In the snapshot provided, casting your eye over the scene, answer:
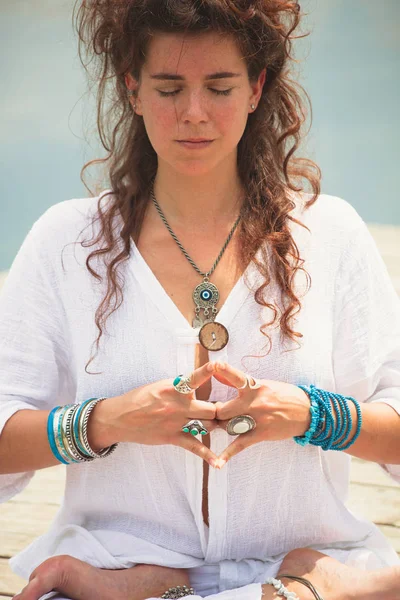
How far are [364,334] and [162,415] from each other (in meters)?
0.52

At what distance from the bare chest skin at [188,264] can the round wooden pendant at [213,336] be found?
0.09 metres

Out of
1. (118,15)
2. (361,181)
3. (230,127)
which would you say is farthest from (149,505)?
(361,181)

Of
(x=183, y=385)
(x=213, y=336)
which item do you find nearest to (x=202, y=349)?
(x=213, y=336)

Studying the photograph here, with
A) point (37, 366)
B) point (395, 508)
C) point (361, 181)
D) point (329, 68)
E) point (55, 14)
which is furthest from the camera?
point (55, 14)

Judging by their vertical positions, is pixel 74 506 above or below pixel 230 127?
below

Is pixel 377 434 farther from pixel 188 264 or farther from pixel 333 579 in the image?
pixel 188 264

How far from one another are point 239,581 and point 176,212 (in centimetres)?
87

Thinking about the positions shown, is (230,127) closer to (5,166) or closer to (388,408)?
(388,408)

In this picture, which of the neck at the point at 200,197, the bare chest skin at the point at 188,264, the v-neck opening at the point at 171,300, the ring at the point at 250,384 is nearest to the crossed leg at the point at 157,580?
the bare chest skin at the point at 188,264

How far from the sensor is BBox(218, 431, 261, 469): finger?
189 cm

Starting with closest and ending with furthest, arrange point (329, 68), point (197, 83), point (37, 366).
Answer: point (197, 83), point (37, 366), point (329, 68)

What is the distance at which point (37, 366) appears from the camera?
7.00 feet

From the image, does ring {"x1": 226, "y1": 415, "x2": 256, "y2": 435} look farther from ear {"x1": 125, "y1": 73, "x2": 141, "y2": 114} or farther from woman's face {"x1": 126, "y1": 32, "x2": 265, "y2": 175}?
ear {"x1": 125, "y1": 73, "x2": 141, "y2": 114}

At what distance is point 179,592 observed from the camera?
203cm
